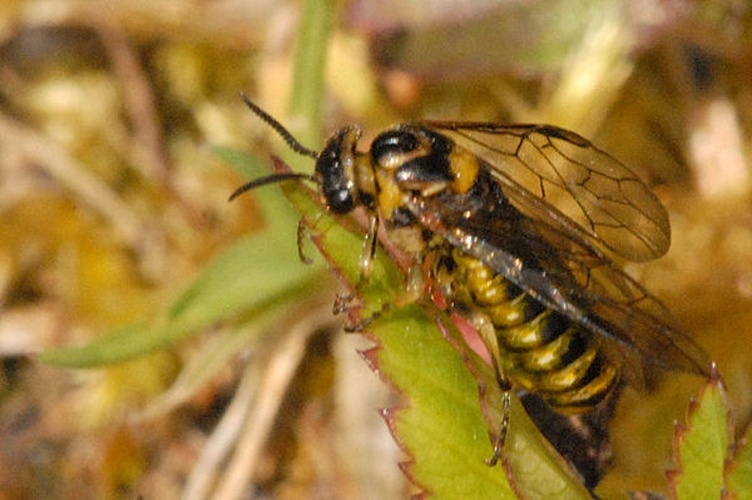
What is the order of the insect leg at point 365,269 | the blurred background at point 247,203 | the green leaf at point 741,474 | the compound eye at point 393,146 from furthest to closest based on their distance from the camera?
the blurred background at point 247,203, the compound eye at point 393,146, the insect leg at point 365,269, the green leaf at point 741,474

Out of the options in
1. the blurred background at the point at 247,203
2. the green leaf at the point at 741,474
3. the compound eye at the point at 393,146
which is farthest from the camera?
the blurred background at the point at 247,203

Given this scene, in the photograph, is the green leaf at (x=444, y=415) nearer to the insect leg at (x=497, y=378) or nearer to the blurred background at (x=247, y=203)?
the insect leg at (x=497, y=378)

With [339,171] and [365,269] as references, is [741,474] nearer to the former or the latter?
[365,269]

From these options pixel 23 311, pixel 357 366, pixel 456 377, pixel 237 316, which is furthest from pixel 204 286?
pixel 456 377

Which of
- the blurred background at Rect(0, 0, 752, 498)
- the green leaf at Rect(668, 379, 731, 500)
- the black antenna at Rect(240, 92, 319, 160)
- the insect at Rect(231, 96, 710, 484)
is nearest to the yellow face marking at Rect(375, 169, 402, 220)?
the insect at Rect(231, 96, 710, 484)

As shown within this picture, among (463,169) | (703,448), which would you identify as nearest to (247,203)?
(463,169)

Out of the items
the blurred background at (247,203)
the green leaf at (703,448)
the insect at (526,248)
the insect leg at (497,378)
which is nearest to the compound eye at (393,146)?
the insect at (526,248)

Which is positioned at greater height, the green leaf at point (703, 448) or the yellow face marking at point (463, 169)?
the yellow face marking at point (463, 169)

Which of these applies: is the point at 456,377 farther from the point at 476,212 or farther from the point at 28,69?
the point at 28,69
